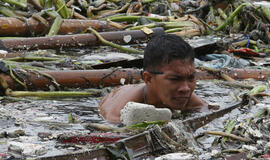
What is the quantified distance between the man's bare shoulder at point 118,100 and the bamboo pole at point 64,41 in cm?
296

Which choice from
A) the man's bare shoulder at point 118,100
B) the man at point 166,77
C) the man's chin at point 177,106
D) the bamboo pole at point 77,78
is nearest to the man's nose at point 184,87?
the man at point 166,77

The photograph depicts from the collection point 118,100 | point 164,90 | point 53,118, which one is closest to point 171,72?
point 164,90

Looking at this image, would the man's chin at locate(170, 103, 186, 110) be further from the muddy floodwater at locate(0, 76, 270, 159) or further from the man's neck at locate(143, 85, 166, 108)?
the muddy floodwater at locate(0, 76, 270, 159)

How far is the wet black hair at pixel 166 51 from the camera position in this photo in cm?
401

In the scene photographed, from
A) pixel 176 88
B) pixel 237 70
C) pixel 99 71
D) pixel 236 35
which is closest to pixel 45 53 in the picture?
pixel 99 71

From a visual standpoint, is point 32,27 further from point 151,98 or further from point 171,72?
point 171,72

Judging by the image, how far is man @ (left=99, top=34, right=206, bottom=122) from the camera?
3.97 meters

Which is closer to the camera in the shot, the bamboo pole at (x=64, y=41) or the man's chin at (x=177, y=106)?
the man's chin at (x=177, y=106)

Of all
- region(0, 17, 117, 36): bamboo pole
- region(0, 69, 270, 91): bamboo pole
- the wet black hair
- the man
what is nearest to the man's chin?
the man

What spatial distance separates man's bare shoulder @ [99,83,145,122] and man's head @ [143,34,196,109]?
21 cm

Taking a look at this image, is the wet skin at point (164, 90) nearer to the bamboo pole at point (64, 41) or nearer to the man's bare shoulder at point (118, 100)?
the man's bare shoulder at point (118, 100)

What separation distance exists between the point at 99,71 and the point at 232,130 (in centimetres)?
218

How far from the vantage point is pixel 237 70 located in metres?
6.30

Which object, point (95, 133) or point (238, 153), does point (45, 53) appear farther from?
point (238, 153)
